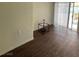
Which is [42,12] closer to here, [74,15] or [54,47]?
[54,47]

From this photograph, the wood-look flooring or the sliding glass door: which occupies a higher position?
the sliding glass door

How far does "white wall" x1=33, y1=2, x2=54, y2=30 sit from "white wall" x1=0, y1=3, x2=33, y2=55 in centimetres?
69

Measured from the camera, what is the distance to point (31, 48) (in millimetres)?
2738

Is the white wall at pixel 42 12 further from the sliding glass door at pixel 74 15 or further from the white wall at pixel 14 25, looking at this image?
the sliding glass door at pixel 74 15

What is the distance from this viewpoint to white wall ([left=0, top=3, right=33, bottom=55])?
7.91 feet

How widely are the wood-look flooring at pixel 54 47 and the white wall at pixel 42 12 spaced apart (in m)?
0.83

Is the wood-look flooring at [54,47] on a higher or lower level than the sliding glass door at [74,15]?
lower

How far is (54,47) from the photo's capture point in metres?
2.75

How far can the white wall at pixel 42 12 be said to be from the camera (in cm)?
360

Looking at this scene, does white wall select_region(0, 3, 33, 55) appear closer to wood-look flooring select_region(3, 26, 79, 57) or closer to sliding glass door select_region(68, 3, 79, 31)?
wood-look flooring select_region(3, 26, 79, 57)

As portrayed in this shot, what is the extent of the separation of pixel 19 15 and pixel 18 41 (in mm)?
663

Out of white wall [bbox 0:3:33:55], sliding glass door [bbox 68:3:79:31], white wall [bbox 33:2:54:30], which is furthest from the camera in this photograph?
white wall [bbox 33:2:54:30]

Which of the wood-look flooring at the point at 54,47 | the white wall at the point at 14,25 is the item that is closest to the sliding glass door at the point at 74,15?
the wood-look flooring at the point at 54,47

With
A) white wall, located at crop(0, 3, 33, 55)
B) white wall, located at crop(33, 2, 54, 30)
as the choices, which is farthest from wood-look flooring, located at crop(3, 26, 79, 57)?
white wall, located at crop(33, 2, 54, 30)
